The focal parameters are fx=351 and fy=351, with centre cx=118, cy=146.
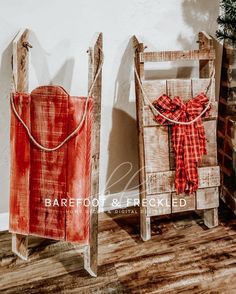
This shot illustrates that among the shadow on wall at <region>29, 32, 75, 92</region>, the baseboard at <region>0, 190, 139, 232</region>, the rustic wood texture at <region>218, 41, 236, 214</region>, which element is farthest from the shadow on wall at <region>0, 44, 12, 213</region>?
the rustic wood texture at <region>218, 41, 236, 214</region>

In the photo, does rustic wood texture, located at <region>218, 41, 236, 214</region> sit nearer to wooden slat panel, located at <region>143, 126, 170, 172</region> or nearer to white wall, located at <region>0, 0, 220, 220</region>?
white wall, located at <region>0, 0, 220, 220</region>

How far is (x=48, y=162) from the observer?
170 cm

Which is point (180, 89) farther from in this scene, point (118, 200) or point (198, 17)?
point (118, 200)

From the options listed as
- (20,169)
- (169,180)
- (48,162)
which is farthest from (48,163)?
(169,180)

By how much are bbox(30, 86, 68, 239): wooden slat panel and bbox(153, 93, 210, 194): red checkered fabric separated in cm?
55

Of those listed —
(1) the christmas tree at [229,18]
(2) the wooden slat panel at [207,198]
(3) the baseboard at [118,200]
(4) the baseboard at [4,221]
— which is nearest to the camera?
(1) the christmas tree at [229,18]

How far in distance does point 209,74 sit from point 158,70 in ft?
1.09

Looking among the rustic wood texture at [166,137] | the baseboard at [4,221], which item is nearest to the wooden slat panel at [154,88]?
the rustic wood texture at [166,137]

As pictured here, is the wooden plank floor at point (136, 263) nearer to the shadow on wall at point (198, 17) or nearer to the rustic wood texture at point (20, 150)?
the rustic wood texture at point (20, 150)

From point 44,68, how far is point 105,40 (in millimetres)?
383

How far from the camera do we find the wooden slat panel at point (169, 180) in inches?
77.0

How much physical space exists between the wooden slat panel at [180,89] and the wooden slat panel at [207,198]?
55cm

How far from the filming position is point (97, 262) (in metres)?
1.81

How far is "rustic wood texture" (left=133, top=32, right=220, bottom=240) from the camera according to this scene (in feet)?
6.26
